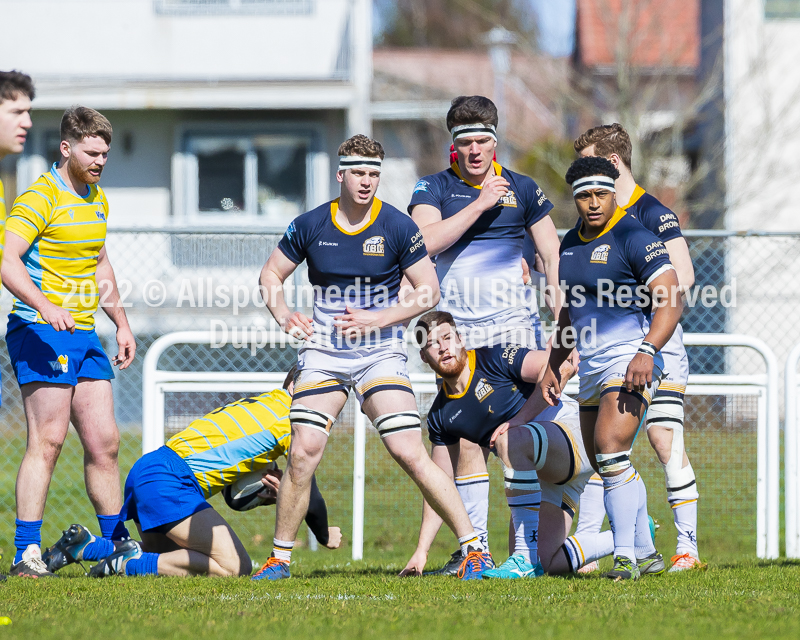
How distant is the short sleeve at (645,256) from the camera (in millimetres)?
4555

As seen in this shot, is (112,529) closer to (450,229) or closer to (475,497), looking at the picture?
(475,497)

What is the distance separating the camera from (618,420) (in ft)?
15.1

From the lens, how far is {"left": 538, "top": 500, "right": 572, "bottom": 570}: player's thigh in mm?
5113

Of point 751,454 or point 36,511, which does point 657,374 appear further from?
point 36,511

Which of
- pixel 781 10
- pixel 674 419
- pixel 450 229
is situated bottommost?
pixel 674 419

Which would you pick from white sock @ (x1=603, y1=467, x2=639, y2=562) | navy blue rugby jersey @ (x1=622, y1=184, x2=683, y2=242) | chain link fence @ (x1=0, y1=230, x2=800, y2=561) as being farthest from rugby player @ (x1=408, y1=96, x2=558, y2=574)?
chain link fence @ (x1=0, y1=230, x2=800, y2=561)

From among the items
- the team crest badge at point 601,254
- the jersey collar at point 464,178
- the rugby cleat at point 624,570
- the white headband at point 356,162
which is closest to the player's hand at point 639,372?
the team crest badge at point 601,254

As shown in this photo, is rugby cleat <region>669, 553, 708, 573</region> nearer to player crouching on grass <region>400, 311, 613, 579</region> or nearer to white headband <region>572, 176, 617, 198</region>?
player crouching on grass <region>400, 311, 613, 579</region>

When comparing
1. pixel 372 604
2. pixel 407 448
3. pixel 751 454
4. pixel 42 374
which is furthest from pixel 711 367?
pixel 42 374

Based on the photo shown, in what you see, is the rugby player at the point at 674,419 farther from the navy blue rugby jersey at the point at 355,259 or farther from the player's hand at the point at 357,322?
the player's hand at the point at 357,322

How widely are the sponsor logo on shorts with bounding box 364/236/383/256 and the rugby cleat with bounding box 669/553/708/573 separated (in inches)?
89.3

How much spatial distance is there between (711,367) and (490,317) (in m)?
3.13

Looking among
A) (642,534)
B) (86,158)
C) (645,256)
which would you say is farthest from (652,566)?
(86,158)

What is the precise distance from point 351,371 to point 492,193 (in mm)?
1233
